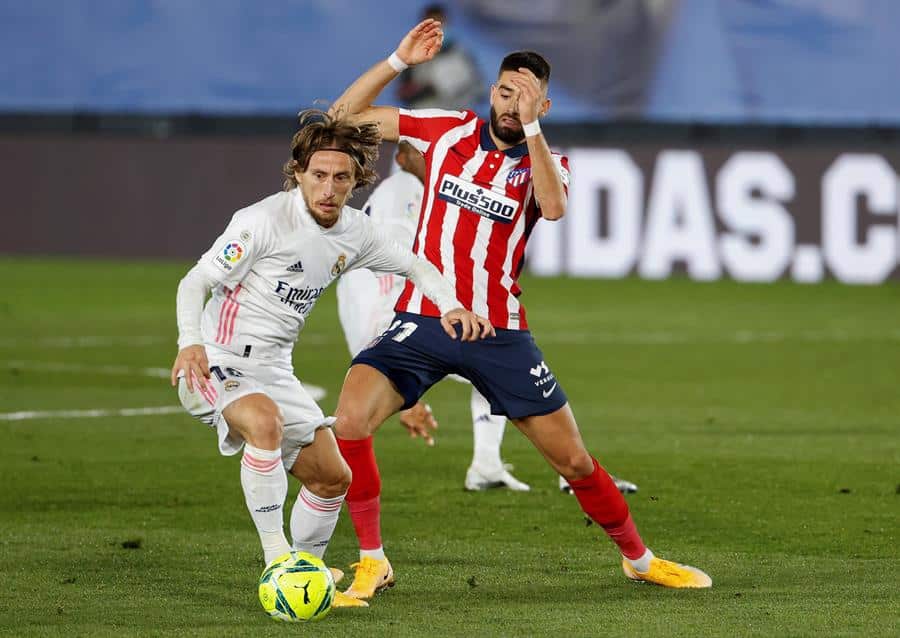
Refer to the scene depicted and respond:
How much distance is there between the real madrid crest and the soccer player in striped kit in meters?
0.37

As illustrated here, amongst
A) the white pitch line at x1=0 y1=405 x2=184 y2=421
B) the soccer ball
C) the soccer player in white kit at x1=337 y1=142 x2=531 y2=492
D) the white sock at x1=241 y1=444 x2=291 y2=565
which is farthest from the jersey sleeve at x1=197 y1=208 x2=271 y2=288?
the white pitch line at x1=0 y1=405 x2=184 y2=421

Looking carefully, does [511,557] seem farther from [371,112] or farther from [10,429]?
[10,429]

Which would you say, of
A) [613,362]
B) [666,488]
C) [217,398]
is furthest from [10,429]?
[613,362]

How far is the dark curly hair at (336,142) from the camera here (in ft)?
22.1

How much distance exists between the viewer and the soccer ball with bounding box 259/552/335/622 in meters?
6.18

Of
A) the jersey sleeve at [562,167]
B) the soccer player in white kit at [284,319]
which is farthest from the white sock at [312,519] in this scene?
the jersey sleeve at [562,167]

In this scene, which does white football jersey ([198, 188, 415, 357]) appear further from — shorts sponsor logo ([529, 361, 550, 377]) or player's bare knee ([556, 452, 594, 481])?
player's bare knee ([556, 452, 594, 481])

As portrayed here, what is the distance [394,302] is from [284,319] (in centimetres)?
248

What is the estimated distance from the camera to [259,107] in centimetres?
2386

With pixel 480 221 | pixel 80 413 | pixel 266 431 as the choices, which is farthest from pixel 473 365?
pixel 80 413

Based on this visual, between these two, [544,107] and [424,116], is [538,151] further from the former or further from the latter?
[424,116]

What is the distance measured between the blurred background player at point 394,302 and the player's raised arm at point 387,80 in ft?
4.96

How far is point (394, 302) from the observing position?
9.28 m

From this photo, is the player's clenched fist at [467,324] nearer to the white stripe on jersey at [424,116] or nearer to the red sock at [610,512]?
the red sock at [610,512]
